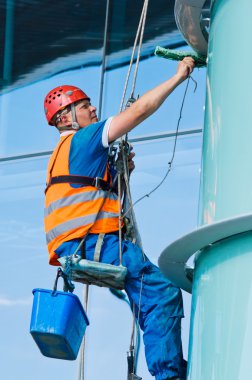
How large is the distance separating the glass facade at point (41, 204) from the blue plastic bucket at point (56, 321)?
128 inches

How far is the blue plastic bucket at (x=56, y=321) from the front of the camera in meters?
6.07

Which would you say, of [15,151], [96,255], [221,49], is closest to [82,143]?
[96,255]

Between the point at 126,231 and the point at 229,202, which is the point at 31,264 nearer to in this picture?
the point at 126,231

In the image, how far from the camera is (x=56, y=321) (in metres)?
6.08

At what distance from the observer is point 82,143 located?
6609 mm

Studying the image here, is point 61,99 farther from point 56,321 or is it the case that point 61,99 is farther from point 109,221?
point 56,321

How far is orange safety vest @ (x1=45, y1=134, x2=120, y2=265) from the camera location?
21.4 feet

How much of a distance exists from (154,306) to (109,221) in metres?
0.56

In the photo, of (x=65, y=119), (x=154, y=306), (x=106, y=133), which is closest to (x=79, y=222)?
(x=106, y=133)

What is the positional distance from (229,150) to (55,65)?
7.07 metres

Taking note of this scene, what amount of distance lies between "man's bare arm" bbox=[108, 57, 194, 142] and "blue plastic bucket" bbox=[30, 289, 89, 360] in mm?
916

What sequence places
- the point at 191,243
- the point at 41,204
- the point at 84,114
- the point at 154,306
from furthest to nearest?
the point at 41,204 < the point at 84,114 < the point at 154,306 < the point at 191,243

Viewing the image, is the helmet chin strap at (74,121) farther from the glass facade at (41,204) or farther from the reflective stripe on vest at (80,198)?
the glass facade at (41,204)

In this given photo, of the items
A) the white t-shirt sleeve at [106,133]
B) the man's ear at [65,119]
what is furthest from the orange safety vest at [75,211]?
the man's ear at [65,119]
